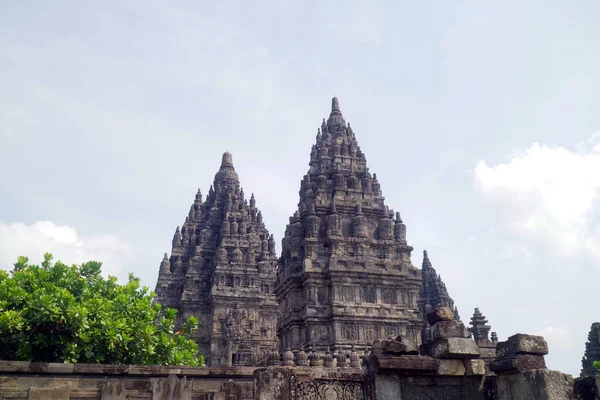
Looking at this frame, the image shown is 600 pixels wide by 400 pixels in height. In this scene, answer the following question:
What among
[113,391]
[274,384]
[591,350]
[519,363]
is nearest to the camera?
[274,384]

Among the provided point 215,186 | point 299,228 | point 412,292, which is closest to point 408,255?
point 412,292

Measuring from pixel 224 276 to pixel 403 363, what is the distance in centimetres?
3437

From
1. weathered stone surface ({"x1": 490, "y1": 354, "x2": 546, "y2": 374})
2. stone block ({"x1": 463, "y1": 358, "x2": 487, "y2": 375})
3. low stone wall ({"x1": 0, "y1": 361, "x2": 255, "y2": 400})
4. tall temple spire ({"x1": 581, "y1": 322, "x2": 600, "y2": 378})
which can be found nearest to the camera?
weathered stone surface ({"x1": 490, "y1": 354, "x2": 546, "y2": 374})

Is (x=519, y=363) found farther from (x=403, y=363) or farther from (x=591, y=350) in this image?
(x=591, y=350)

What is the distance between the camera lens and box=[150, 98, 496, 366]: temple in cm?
2608

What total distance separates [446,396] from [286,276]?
19958 mm

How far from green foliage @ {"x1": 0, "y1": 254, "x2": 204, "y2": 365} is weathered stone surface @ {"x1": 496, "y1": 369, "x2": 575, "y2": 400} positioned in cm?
1164

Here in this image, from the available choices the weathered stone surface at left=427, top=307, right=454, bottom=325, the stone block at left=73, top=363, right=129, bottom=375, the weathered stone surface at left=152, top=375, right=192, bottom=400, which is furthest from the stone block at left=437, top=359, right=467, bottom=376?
the stone block at left=73, top=363, right=129, bottom=375

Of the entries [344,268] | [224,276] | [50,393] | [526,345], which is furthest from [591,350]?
[50,393]

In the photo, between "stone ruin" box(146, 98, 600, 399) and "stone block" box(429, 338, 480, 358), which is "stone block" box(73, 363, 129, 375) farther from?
"stone block" box(429, 338, 480, 358)

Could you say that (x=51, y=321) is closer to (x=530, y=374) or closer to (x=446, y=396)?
(x=446, y=396)

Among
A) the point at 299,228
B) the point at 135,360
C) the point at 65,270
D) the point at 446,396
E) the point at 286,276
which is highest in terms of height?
the point at 299,228

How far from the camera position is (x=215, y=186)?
50062mm

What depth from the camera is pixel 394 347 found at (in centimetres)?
809
